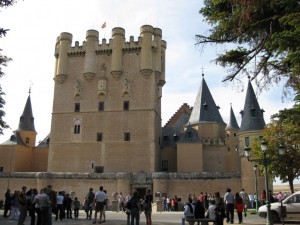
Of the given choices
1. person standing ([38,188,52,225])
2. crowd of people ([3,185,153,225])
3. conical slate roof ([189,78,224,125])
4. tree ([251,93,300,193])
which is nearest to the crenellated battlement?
conical slate roof ([189,78,224,125])

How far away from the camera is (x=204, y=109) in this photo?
146 ft

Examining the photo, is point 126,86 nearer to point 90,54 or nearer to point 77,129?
point 90,54

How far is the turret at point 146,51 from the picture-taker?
4141 centimetres

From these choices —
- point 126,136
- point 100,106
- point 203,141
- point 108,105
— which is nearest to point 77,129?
point 100,106

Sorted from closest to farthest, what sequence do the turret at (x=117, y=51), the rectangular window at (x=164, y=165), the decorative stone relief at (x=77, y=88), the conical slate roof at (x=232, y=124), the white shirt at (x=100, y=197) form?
the white shirt at (x=100, y=197) < the turret at (x=117, y=51) < the decorative stone relief at (x=77, y=88) < the rectangular window at (x=164, y=165) < the conical slate roof at (x=232, y=124)

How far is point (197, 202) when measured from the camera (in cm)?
1305

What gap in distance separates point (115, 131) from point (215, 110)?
1265 centimetres

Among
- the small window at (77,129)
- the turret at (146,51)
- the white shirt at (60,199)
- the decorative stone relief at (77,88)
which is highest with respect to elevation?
the turret at (146,51)

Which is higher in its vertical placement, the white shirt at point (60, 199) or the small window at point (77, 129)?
the small window at point (77, 129)

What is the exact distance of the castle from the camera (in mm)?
38781

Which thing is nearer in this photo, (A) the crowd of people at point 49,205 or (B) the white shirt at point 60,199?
(A) the crowd of people at point 49,205

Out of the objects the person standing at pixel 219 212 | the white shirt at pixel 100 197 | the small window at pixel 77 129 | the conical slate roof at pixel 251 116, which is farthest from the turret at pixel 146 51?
the person standing at pixel 219 212

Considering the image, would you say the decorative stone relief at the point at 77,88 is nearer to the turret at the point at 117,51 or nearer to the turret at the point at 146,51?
the turret at the point at 117,51

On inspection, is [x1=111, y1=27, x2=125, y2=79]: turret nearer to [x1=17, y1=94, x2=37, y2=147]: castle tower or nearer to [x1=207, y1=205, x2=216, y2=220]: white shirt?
[x1=17, y1=94, x2=37, y2=147]: castle tower
